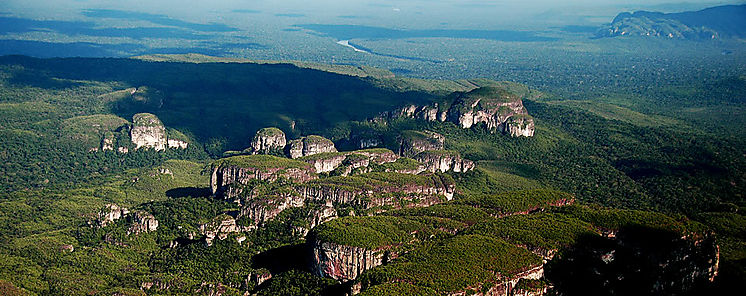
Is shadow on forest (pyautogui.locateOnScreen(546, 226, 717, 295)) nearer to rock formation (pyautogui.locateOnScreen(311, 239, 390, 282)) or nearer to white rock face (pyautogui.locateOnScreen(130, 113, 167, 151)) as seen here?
rock formation (pyautogui.locateOnScreen(311, 239, 390, 282))

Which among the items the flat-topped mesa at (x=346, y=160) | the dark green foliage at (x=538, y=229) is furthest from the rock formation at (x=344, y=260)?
the flat-topped mesa at (x=346, y=160)

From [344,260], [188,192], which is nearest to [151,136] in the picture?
[188,192]

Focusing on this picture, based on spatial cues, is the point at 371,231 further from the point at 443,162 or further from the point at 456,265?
the point at 443,162

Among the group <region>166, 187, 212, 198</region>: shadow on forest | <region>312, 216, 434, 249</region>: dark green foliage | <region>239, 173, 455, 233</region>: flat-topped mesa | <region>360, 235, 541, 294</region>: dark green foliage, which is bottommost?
<region>166, 187, 212, 198</region>: shadow on forest

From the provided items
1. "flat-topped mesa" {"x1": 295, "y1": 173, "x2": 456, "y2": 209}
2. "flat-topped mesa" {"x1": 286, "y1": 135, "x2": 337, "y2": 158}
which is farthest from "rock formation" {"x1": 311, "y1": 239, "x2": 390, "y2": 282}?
"flat-topped mesa" {"x1": 286, "y1": 135, "x2": 337, "y2": 158}

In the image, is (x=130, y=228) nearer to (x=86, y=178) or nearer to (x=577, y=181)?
(x=86, y=178)

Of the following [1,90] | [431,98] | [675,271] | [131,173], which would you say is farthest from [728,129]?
[1,90]

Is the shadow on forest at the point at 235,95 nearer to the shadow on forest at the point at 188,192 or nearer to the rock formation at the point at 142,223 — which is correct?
the shadow on forest at the point at 188,192
